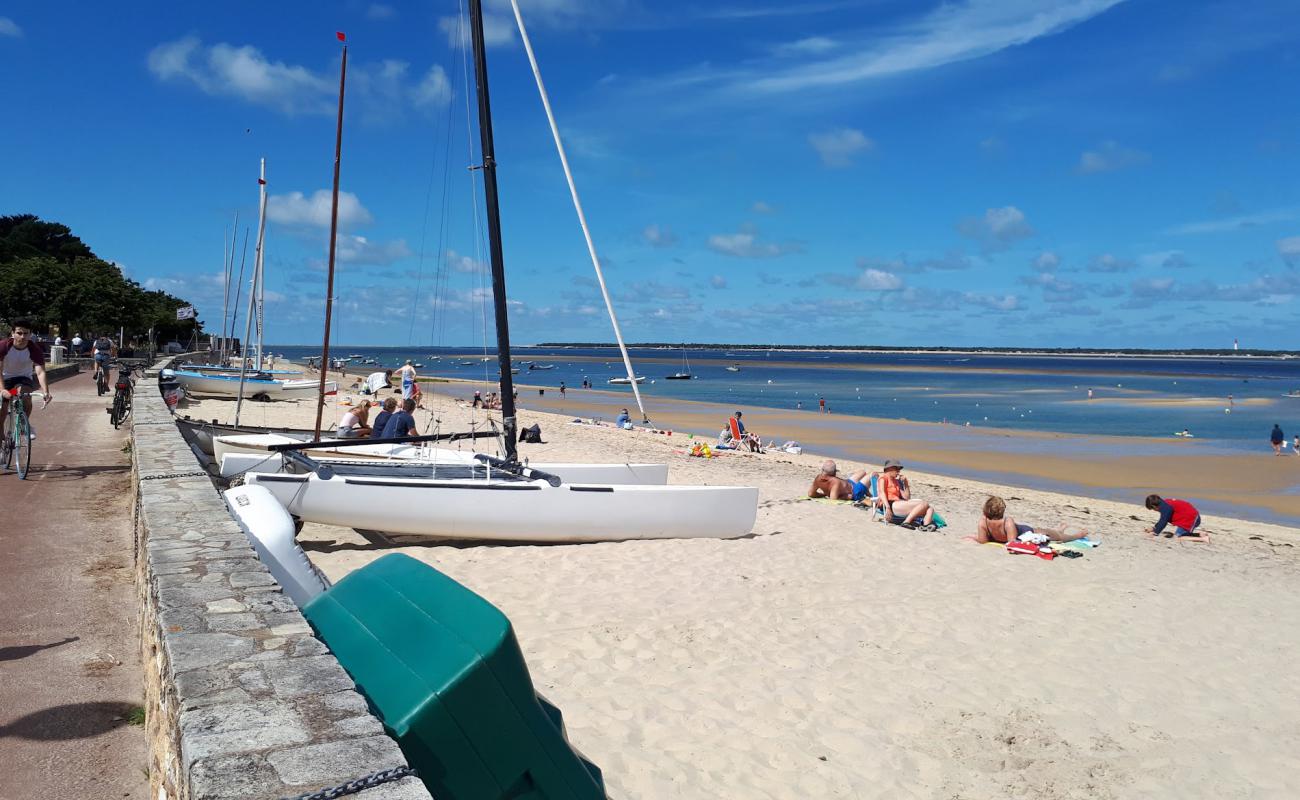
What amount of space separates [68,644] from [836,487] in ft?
36.9

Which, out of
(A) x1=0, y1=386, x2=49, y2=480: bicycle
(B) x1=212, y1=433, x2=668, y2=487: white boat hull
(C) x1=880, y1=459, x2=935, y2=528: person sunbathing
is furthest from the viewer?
(C) x1=880, y1=459, x2=935, y2=528: person sunbathing

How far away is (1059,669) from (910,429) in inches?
1104

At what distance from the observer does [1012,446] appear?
92.0 ft

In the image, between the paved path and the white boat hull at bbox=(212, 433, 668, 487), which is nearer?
the paved path

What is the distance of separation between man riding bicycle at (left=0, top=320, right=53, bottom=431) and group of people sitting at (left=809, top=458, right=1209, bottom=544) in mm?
10678

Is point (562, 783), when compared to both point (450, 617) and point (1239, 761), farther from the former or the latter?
point (1239, 761)

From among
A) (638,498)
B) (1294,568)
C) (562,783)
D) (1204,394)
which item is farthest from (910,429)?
(1204,394)

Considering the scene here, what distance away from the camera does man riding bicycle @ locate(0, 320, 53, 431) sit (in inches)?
360

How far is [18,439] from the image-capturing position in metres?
9.76

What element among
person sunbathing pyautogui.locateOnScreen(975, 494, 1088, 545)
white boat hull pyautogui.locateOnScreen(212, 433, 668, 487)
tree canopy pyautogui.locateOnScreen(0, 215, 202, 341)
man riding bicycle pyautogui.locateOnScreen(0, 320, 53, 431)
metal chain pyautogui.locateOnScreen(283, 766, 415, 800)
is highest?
tree canopy pyautogui.locateOnScreen(0, 215, 202, 341)

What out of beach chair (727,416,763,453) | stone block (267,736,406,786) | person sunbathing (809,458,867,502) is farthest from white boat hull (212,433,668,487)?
beach chair (727,416,763,453)

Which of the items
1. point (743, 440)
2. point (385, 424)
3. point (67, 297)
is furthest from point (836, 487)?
point (67, 297)

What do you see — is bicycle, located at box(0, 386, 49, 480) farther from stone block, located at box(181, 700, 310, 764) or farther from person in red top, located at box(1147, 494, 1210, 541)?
person in red top, located at box(1147, 494, 1210, 541)

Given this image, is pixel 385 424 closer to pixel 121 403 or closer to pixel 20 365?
pixel 20 365
